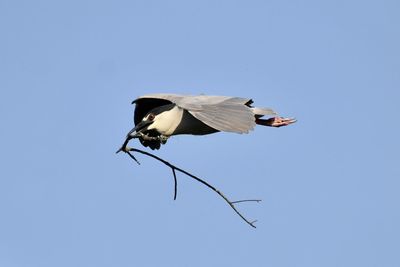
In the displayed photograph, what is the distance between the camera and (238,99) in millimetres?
9633

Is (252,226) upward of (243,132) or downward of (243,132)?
downward

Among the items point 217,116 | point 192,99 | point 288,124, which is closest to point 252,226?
point 217,116

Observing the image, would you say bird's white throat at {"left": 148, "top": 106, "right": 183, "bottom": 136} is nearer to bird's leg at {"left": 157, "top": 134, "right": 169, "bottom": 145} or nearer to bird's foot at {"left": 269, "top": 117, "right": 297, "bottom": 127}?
bird's leg at {"left": 157, "top": 134, "right": 169, "bottom": 145}

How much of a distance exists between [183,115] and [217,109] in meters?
0.78

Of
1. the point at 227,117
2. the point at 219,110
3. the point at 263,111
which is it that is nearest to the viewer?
the point at 227,117

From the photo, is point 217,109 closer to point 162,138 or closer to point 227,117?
point 227,117

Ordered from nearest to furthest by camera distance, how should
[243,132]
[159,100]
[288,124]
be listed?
[243,132] → [159,100] → [288,124]

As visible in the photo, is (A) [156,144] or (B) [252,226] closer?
(B) [252,226]

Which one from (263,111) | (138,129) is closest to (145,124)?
(138,129)

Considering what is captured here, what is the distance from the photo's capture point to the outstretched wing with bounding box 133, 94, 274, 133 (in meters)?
8.42

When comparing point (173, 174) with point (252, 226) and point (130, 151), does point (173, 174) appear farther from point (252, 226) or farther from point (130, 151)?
point (252, 226)

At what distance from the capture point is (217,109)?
895cm

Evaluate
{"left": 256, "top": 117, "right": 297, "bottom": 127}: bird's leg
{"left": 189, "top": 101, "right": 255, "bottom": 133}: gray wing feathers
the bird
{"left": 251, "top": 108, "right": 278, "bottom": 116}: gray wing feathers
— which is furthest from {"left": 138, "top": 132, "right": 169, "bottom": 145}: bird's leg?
{"left": 256, "top": 117, "right": 297, "bottom": 127}: bird's leg

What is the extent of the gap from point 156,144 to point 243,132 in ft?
6.85
